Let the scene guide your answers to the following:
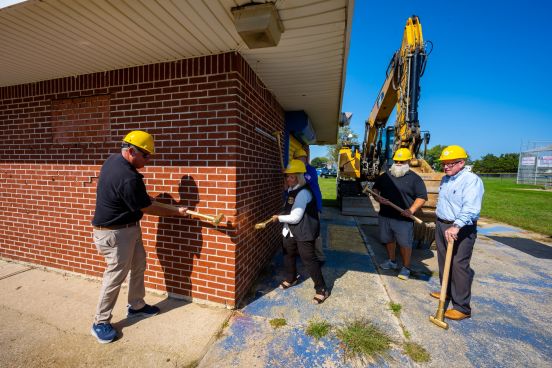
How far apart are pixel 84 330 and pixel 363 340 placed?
Result: 2795mm

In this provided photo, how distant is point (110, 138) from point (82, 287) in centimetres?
204

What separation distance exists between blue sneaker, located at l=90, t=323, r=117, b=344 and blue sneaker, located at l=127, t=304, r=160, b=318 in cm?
31

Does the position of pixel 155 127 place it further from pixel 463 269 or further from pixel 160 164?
pixel 463 269

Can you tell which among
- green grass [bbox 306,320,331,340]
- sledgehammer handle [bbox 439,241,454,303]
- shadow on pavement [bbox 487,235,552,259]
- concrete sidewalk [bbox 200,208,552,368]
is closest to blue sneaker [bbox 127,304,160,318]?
concrete sidewalk [bbox 200,208,552,368]

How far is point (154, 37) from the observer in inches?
91.0

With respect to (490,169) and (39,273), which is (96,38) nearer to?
(39,273)

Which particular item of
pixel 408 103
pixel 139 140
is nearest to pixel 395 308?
pixel 139 140

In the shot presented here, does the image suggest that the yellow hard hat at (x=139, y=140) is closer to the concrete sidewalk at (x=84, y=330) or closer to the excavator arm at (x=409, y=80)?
the concrete sidewalk at (x=84, y=330)

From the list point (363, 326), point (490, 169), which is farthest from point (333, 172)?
point (490, 169)

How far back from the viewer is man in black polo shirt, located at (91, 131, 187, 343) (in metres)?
2.27

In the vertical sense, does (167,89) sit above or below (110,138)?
above

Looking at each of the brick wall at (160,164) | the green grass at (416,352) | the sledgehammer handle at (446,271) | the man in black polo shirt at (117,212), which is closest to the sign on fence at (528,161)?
the sledgehammer handle at (446,271)

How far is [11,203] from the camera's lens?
3.86 m

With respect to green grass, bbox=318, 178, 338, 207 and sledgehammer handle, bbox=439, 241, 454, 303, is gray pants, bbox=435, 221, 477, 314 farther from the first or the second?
green grass, bbox=318, 178, 338, 207
